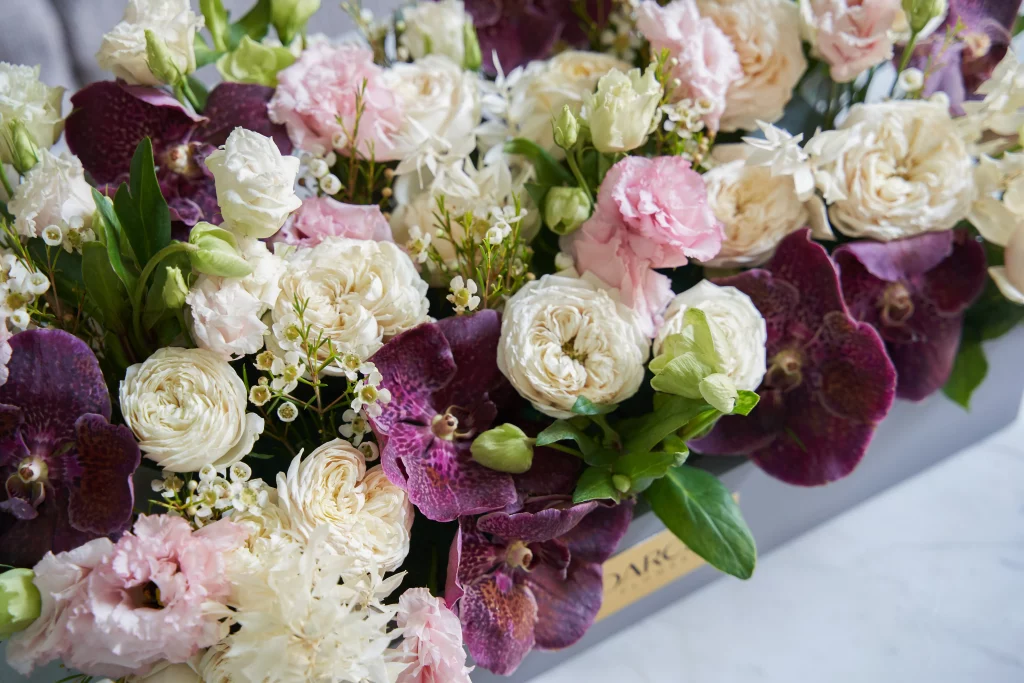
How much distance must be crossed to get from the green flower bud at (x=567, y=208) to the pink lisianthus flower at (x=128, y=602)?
0.37 m

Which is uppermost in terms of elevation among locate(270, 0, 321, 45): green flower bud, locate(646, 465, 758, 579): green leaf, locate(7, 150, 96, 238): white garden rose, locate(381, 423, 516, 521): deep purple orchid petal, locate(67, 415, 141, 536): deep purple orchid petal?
locate(270, 0, 321, 45): green flower bud

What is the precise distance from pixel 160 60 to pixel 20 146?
13 centimetres

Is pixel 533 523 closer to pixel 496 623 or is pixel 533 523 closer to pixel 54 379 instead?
pixel 496 623

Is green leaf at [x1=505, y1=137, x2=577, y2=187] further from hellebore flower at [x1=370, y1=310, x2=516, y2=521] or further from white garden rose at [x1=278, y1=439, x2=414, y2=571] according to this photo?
white garden rose at [x1=278, y1=439, x2=414, y2=571]

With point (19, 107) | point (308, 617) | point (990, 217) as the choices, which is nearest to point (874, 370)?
point (990, 217)

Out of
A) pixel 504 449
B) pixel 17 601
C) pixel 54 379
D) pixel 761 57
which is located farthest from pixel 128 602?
pixel 761 57

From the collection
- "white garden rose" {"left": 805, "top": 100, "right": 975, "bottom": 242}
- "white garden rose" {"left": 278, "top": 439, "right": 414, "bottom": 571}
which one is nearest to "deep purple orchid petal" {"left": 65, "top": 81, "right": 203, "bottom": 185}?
"white garden rose" {"left": 278, "top": 439, "right": 414, "bottom": 571}

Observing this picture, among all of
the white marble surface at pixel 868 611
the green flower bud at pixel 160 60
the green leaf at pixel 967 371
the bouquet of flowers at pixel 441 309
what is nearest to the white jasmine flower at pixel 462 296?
the bouquet of flowers at pixel 441 309

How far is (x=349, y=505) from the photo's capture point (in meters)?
0.63

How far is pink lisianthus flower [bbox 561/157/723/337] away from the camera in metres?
0.68

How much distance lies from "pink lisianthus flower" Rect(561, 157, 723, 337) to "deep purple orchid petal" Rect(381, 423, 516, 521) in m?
0.18

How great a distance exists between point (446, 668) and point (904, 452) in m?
0.64

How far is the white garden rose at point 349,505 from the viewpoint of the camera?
2.00 feet

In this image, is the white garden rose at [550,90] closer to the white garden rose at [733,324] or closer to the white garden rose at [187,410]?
the white garden rose at [733,324]
